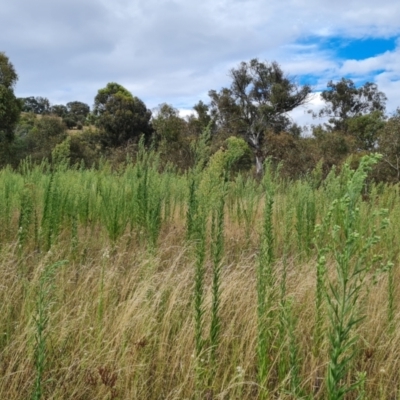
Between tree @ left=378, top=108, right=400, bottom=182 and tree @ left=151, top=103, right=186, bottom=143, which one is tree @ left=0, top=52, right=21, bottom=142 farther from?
tree @ left=378, top=108, right=400, bottom=182

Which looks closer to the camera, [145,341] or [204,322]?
[145,341]

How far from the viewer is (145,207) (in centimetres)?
390

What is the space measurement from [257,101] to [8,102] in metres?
15.7

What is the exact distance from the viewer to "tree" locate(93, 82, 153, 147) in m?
30.6

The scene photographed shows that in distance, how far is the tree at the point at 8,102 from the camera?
68.7ft

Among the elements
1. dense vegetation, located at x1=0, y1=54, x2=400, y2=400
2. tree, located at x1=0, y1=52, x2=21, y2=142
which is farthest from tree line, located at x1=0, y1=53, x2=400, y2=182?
dense vegetation, located at x1=0, y1=54, x2=400, y2=400

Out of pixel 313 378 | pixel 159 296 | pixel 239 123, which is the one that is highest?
pixel 239 123

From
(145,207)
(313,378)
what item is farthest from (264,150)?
(313,378)

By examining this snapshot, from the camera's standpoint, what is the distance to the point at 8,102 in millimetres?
20922

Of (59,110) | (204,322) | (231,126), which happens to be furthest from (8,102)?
(59,110)

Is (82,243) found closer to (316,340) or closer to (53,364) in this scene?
(53,364)

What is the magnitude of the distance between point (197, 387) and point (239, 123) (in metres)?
27.2

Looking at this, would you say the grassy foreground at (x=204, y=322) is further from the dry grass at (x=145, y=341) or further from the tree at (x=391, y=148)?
the tree at (x=391, y=148)

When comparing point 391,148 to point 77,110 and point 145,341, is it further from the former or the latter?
point 77,110
